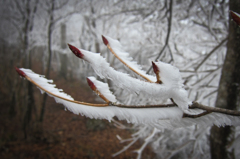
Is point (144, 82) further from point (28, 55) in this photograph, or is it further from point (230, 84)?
point (28, 55)

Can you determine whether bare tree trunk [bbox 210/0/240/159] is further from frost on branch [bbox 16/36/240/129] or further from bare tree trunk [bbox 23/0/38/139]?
bare tree trunk [bbox 23/0/38/139]

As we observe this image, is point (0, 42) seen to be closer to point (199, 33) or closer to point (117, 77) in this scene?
point (117, 77)

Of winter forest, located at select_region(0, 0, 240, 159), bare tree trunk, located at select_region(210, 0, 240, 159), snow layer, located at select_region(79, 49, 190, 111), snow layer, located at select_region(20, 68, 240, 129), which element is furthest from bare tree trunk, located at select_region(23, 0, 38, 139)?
bare tree trunk, located at select_region(210, 0, 240, 159)

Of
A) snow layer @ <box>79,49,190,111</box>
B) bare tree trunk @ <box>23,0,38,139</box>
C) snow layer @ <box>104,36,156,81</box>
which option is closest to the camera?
snow layer @ <box>79,49,190,111</box>

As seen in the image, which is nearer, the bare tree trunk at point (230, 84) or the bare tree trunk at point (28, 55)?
the bare tree trunk at point (230, 84)

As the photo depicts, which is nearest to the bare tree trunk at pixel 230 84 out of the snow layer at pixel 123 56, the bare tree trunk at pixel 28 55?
the snow layer at pixel 123 56

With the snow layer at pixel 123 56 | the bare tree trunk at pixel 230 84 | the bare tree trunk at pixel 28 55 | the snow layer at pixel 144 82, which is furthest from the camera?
the bare tree trunk at pixel 28 55

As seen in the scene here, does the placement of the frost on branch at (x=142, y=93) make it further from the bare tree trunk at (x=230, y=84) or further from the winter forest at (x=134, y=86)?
the bare tree trunk at (x=230, y=84)

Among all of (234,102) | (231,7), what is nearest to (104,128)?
(234,102)

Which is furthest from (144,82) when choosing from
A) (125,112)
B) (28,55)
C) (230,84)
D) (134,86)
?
(28,55)
